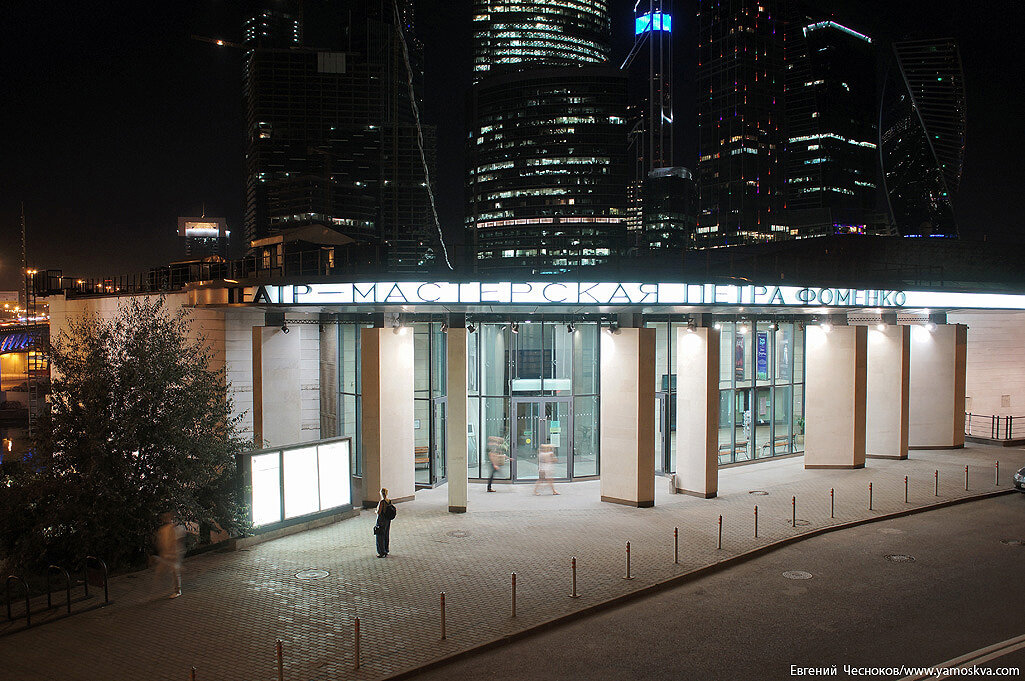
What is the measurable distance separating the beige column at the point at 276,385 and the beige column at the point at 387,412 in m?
3.89

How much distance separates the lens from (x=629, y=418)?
17.9m

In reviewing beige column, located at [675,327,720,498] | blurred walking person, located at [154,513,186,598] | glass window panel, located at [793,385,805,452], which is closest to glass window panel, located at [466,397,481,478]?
A: beige column, located at [675,327,720,498]

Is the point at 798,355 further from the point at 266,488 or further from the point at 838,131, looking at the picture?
the point at 838,131

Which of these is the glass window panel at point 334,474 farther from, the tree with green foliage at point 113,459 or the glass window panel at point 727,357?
the glass window panel at point 727,357

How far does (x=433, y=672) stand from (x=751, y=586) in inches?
251

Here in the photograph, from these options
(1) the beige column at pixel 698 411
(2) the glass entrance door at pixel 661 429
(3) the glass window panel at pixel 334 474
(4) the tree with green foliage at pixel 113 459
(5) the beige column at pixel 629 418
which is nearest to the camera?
(4) the tree with green foliage at pixel 113 459

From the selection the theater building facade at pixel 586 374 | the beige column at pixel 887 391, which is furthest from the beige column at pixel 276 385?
the beige column at pixel 887 391

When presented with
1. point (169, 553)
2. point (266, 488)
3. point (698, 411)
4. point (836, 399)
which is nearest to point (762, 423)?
point (836, 399)

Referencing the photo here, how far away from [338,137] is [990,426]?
92.2 meters

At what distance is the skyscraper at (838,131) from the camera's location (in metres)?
175

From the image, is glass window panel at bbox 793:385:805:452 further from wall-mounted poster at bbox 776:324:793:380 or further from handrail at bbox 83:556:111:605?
handrail at bbox 83:556:111:605

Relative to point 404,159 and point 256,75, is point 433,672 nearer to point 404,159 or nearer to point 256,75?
point 404,159

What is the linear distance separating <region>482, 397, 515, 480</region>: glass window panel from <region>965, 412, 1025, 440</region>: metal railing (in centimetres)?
2231

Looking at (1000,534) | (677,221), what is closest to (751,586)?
(1000,534)
